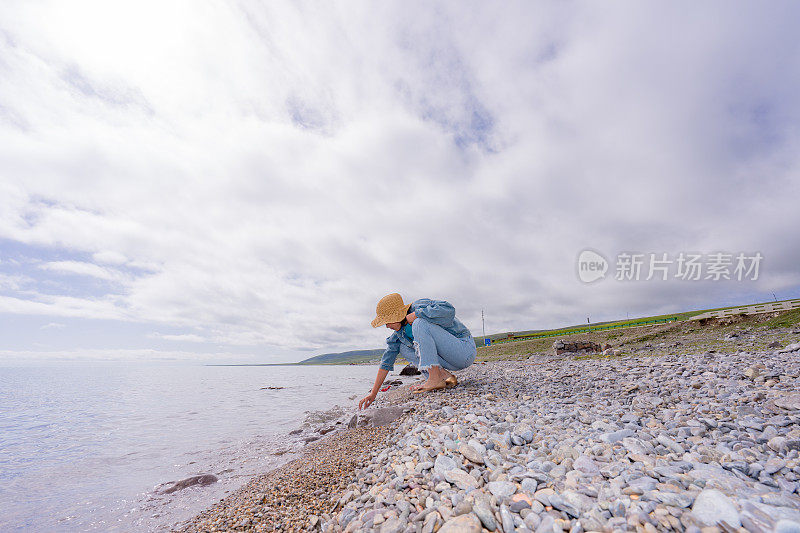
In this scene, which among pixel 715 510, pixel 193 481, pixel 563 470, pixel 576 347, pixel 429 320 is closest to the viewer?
pixel 715 510

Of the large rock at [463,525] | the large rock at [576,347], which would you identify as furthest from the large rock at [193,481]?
the large rock at [576,347]

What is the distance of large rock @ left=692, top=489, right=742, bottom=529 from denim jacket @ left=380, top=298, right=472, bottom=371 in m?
4.50

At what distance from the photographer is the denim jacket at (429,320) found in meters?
6.56

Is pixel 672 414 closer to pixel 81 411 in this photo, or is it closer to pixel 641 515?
pixel 641 515

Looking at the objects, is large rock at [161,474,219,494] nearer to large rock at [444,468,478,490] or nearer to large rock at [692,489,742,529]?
large rock at [444,468,478,490]

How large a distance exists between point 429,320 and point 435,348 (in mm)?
562

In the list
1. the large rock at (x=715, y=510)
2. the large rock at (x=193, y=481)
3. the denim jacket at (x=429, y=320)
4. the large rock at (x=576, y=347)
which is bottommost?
the large rock at (x=193, y=481)

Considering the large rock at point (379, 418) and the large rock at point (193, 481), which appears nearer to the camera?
the large rock at point (193, 481)

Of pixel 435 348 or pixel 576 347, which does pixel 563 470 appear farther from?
pixel 576 347

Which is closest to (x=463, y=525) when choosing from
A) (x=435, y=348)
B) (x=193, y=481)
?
(x=435, y=348)

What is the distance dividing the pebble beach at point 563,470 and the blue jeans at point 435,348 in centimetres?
84

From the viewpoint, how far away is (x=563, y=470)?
9.98 feet

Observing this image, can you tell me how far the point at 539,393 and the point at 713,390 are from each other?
9.00 feet

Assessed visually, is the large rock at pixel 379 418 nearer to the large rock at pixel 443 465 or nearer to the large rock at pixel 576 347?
the large rock at pixel 443 465
